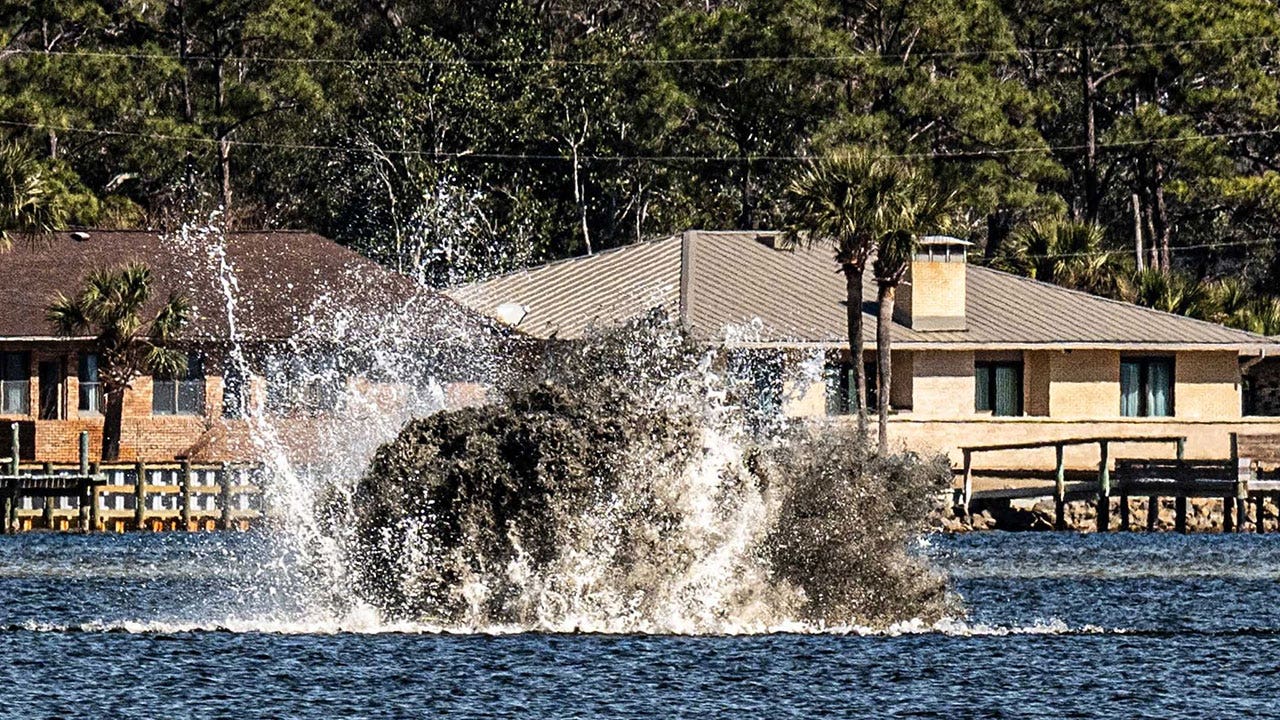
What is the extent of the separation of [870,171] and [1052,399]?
915 centimetres

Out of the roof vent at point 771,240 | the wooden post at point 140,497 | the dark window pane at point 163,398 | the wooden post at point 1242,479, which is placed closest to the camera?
the wooden post at point 140,497

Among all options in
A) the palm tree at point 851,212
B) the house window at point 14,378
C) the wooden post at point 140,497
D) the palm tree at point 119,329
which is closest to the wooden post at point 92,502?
the wooden post at point 140,497

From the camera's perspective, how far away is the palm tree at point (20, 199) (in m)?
55.7

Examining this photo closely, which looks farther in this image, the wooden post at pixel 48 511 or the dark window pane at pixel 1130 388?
the dark window pane at pixel 1130 388

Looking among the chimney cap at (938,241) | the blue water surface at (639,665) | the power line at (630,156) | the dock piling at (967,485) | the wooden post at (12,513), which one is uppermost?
the power line at (630,156)

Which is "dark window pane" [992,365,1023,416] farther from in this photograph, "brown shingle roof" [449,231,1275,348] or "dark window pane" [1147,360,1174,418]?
"dark window pane" [1147,360,1174,418]

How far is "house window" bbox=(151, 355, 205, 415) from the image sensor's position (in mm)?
60938

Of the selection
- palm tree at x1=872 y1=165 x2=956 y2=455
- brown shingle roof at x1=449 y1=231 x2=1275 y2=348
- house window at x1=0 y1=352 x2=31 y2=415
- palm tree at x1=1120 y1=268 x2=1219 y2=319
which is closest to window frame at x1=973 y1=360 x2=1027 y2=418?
brown shingle roof at x1=449 y1=231 x2=1275 y2=348

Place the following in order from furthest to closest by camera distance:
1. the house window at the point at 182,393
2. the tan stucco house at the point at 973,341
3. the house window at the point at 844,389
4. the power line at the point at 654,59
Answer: the power line at the point at 654,59, the tan stucco house at the point at 973,341, the house window at the point at 844,389, the house window at the point at 182,393

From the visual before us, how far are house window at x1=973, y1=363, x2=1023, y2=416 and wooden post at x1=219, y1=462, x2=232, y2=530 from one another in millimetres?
19178

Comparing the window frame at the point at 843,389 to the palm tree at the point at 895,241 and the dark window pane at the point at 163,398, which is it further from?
the dark window pane at the point at 163,398

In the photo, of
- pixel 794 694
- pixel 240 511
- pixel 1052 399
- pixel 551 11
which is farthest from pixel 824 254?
pixel 794 694

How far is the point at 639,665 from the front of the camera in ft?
90.8

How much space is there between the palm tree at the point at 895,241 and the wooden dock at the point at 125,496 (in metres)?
13.8
